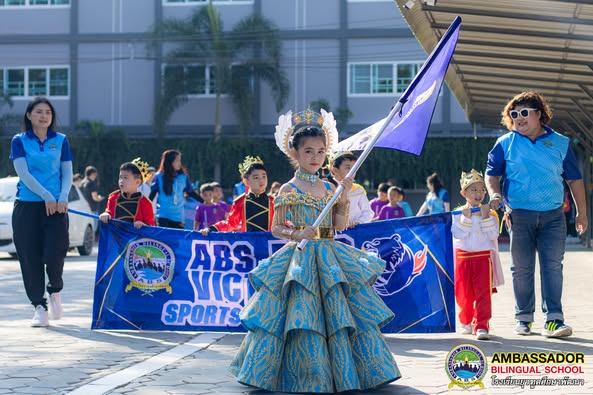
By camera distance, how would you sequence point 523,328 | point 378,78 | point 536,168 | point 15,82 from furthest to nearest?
1. point 15,82
2. point 378,78
3. point 523,328
4. point 536,168

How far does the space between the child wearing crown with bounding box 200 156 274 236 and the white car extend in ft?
30.4

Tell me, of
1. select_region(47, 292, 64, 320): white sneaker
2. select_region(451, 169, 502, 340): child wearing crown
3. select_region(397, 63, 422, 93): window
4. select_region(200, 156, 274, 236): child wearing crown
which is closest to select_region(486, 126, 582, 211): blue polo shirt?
select_region(451, 169, 502, 340): child wearing crown

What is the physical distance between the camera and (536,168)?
26.5 feet

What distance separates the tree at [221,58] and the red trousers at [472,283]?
2727 centimetres

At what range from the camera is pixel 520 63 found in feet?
45.9

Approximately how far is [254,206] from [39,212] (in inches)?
78.5

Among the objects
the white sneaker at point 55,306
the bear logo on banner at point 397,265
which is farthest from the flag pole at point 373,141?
the white sneaker at point 55,306

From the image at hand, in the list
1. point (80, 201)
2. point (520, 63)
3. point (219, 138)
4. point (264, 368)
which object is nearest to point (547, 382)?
point (264, 368)

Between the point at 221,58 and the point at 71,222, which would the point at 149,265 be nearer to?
the point at 71,222

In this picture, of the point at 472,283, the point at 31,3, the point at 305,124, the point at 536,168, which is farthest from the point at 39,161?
the point at 31,3

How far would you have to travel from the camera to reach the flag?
622 cm

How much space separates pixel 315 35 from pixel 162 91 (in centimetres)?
587

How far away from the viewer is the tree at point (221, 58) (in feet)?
118
